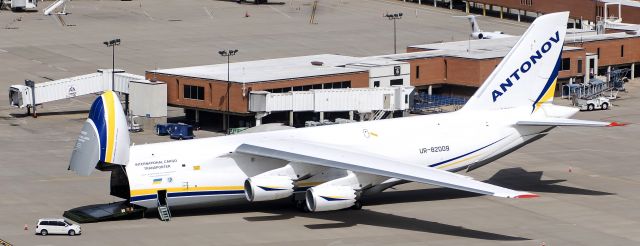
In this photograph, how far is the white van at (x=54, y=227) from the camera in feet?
284

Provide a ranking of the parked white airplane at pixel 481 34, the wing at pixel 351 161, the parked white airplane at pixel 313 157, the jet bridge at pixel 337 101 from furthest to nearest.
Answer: the parked white airplane at pixel 481 34, the jet bridge at pixel 337 101, the parked white airplane at pixel 313 157, the wing at pixel 351 161

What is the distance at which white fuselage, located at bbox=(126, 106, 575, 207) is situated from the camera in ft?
298

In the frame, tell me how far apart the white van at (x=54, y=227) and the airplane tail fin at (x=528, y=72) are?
101ft

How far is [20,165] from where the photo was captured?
10994cm

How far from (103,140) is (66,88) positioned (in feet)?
174

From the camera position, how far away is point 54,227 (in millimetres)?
86562

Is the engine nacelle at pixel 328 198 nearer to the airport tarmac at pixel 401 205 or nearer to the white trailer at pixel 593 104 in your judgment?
the airport tarmac at pixel 401 205

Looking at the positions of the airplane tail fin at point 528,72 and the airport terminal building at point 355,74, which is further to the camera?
the airport terminal building at point 355,74

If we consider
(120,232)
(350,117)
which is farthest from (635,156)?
(120,232)

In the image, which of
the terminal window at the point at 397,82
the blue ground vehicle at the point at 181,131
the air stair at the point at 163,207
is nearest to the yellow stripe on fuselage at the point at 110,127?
the air stair at the point at 163,207

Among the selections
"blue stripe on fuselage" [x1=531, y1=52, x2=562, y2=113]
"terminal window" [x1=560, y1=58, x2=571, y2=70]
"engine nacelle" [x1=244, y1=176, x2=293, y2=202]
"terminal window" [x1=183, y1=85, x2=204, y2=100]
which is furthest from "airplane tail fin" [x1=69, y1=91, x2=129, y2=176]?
"terminal window" [x1=560, y1=58, x2=571, y2=70]

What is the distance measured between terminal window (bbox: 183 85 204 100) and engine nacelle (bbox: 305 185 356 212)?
138 ft

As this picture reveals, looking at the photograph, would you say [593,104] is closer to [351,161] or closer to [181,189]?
[351,161]

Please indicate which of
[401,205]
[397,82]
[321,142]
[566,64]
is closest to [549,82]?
[401,205]
